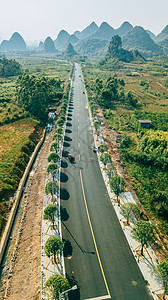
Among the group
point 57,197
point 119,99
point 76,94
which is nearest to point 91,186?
point 57,197

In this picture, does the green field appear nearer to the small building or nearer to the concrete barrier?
the concrete barrier

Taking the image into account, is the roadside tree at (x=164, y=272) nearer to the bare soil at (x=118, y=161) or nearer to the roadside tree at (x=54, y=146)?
the bare soil at (x=118, y=161)

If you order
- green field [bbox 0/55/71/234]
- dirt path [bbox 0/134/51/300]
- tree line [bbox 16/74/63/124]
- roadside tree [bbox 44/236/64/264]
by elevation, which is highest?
tree line [bbox 16/74/63/124]

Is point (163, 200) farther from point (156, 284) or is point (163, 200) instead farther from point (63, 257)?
point (63, 257)

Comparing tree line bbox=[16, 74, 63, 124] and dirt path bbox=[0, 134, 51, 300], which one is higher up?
tree line bbox=[16, 74, 63, 124]

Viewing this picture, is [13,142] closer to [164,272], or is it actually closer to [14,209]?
[14,209]

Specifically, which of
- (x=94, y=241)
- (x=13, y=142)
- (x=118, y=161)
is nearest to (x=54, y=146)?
(x=13, y=142)

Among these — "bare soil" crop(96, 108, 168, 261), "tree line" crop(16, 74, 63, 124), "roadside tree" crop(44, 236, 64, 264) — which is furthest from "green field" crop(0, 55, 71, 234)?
"bare soil" crop(96, 108, 168, 261)
